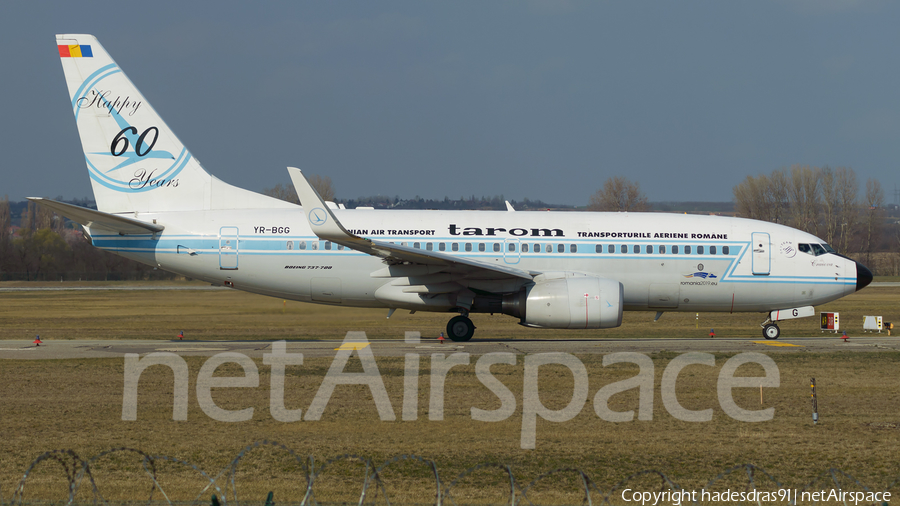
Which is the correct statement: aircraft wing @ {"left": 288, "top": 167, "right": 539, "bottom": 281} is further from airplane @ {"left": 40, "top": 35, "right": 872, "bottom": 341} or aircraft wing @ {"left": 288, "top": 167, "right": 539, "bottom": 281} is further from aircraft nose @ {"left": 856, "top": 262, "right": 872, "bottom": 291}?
aircraft nose @ {"left": 856, "top": 262, "right": 872, "bottom": 291}

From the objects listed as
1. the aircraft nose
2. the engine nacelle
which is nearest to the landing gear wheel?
the engine nacelle

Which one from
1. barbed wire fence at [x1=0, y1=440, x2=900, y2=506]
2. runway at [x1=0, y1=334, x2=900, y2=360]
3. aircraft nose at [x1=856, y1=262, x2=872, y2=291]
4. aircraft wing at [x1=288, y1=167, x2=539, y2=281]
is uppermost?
aircraft wing at [x1=288, y1=167, x2=539, y2=281]

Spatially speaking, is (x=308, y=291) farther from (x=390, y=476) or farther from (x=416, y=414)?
(x=390, y=476)

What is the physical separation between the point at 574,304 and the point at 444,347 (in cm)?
353

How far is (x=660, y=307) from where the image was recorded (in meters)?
23.6

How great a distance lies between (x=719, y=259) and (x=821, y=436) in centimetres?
1200

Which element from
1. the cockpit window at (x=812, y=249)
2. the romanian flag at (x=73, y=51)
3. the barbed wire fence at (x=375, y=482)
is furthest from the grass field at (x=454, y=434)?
the romanian flag at (x=73, y=51)

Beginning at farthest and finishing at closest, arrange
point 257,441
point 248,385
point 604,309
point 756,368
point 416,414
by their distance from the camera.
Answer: point 604,309, point 756,368, point 248,385, point 416,414, point 257,441

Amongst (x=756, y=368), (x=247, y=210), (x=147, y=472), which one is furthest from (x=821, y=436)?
(x=247, y=210)

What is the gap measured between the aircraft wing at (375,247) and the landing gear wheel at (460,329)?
152cm

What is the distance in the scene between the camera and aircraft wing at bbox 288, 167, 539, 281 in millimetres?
19094

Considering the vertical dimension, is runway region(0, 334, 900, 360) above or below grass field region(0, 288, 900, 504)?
above

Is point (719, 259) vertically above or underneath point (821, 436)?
above

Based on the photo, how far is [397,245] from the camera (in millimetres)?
22125
